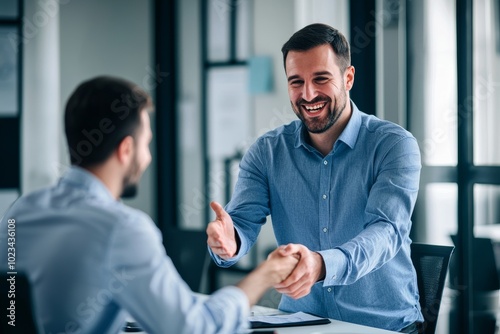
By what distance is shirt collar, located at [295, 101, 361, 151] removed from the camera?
244 centimetres

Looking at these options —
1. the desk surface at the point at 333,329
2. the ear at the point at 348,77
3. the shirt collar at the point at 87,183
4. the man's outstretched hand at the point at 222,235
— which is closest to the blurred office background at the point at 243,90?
the ear at the point at 348,77

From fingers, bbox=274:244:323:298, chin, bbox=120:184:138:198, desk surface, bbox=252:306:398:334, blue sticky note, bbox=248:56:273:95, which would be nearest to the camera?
chin, bbox=120:184:138:198

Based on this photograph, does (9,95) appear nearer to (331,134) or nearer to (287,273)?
(331,134)

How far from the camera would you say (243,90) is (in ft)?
16.0

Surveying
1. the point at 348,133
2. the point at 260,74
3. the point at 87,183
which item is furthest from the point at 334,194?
the point at 260,74

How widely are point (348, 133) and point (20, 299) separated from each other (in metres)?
1.41

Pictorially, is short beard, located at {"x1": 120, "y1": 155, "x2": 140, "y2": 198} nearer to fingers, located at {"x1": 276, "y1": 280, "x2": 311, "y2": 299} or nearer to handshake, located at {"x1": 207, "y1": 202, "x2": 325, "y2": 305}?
handshake, located at {"x1": 207, "y1": 202, "x2": 325, "y2": 305}

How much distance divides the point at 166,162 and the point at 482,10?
310 centimetres

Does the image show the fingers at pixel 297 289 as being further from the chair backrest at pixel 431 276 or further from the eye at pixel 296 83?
the eye at pixel 296 83

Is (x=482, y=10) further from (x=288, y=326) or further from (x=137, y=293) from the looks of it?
(x=137, y=293)

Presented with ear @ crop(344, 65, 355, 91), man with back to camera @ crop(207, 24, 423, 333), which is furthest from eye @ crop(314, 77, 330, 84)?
ear @ crop(344, 65, 355, 91)

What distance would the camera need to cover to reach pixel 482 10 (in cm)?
330

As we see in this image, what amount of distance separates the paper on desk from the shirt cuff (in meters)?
0.24

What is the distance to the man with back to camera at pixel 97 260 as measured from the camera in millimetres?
1365
